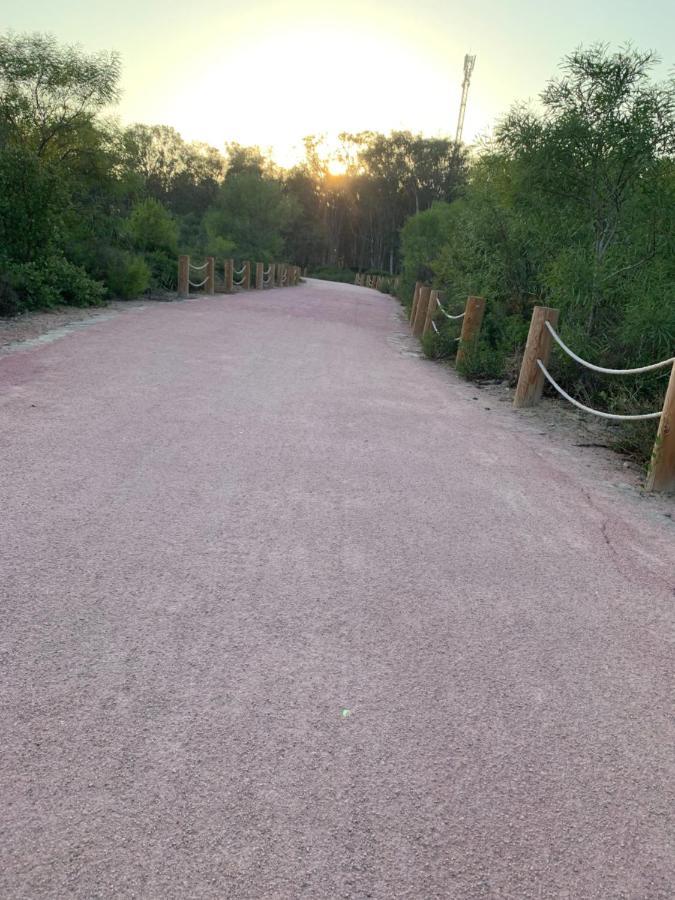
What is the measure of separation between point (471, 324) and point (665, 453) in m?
5.62

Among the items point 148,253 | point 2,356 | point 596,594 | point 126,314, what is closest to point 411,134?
point 148,253

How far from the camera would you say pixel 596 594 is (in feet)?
11.1

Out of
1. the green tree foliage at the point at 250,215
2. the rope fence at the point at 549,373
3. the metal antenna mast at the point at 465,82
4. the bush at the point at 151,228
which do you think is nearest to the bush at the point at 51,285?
the bush at the point at 151,228

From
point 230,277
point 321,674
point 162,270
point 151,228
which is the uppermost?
point 151,228

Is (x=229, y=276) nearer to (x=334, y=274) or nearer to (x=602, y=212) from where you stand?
(x=602, y=212)

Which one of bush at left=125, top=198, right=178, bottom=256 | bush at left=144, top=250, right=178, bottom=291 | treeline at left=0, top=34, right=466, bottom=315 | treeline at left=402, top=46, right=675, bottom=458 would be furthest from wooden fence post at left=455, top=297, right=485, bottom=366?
bush at left=125, top=198, right=178, bottom=256

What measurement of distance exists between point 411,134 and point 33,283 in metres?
53.9

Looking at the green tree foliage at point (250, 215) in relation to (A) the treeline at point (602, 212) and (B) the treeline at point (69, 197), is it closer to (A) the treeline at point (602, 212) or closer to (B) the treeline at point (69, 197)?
(B) the treeline at point (69, 197)

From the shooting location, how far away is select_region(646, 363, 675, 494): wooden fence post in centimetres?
507

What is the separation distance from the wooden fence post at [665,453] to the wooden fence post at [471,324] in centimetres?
530

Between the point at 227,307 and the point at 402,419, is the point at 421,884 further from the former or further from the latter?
the point at 227,307

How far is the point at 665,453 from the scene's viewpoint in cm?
516

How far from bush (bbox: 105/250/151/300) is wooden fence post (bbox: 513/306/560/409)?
36.8 ft

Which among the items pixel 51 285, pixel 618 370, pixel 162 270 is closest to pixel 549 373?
pixel 618 370
